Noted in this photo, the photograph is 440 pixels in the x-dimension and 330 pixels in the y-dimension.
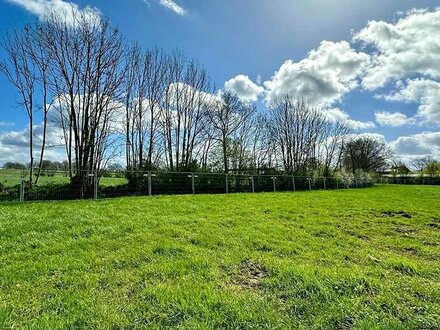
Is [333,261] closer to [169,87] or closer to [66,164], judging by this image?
[66,164]

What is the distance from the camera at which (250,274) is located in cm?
369

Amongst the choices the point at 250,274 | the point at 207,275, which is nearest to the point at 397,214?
the point at 250,274

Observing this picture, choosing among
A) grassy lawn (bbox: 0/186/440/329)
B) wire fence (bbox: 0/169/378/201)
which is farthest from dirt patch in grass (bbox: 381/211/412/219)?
wire fence (bbox: 0/169/378/201)

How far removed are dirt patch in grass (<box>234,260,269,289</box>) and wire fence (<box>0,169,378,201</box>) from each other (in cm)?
906

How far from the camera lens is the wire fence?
10.4 metres

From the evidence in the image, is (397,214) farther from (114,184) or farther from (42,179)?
(42,179)

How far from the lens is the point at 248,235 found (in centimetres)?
567

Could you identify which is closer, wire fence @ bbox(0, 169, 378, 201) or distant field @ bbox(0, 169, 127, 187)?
distant field @ bbox(0, 169, 127, 187)

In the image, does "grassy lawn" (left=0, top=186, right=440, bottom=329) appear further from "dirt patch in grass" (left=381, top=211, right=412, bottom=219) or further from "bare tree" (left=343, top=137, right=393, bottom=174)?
"bare tree" (left=343, top=137, right=393, bottom=174)

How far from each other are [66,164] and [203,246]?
480 inches

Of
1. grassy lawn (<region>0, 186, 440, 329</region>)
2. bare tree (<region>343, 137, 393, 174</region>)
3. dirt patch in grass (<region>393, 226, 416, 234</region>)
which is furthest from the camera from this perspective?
bare tree (<region>343, 137, 393, 174</region>)

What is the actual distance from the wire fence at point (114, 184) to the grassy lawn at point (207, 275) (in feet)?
14.6

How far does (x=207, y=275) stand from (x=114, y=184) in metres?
10.2

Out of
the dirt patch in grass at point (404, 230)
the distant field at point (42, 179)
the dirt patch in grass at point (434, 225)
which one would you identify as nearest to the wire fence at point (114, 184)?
the distant field at point (42, 179)
